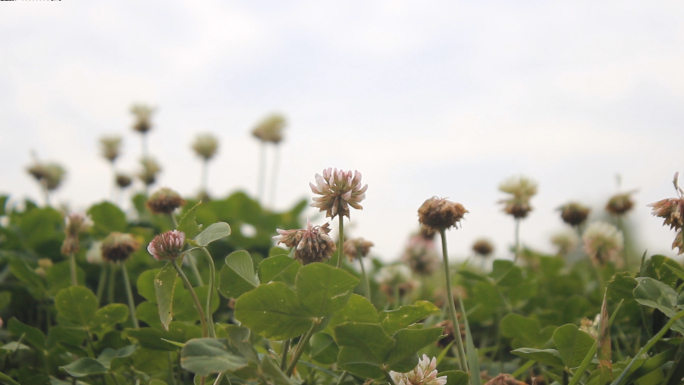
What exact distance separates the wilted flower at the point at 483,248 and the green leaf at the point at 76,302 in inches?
54.3

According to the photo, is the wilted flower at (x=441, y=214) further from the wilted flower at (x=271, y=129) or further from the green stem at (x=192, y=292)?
the wilted flower at (x=271, y=129)

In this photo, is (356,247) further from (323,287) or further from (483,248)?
(483,248)

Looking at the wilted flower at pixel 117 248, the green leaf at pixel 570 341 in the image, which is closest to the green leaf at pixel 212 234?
the green leaf at pixel 570 341

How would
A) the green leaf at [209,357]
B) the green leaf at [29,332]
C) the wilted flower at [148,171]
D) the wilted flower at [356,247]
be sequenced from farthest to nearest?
1. the wilted flower at [148,171]
2. the wilted flower at [356,247]
3. the green leaf at [29,332]
4. the green leaf at [209,357]

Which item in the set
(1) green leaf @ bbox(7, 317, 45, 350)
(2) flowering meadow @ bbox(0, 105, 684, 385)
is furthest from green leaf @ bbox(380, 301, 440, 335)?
(1) green leaf @ bbox(7, 317, 45, 350)

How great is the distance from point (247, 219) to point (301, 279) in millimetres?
1416

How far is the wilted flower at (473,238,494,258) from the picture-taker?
1.92 metres

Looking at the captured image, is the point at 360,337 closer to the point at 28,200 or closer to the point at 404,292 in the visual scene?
the point at 404,292

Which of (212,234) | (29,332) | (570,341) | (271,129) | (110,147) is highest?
(271,129)

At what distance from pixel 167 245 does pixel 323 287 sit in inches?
7.1

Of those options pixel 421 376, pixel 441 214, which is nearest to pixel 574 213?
pixel 441 214

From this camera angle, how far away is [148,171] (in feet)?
7.92

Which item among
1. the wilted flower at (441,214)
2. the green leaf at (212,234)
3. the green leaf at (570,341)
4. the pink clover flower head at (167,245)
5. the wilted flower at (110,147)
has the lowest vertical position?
the green leaf at (570,341)

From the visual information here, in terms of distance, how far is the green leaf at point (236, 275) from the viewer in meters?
0.58
